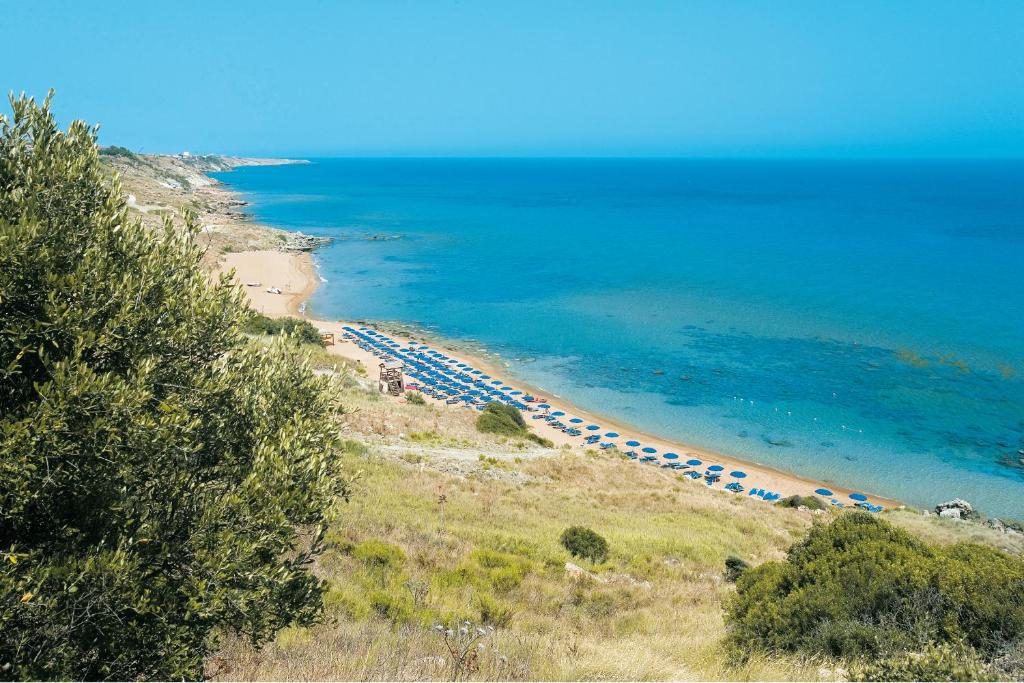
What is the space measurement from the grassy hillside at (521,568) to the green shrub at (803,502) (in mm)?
1740

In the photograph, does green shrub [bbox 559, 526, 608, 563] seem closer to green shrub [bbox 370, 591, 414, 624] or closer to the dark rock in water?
green shrub [bbox 370, 591, 414, 624]

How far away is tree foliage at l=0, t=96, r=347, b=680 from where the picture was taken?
19.7ft

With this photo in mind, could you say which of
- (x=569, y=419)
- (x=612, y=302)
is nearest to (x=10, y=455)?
(x=569, y=419)

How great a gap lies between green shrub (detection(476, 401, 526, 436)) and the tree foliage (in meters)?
26.5

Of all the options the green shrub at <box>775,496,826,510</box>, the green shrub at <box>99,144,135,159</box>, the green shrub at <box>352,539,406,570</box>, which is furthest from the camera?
the green shrub at <box>99,144,135,159</box>

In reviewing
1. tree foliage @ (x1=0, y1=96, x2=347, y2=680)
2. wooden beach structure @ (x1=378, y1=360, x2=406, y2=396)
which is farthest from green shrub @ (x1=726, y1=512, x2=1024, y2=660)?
wooden beach structure @ (x1=378, y1=360, x2=406, y2=396)

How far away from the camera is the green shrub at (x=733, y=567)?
16891 mm

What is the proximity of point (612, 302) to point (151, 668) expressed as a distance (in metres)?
65.4

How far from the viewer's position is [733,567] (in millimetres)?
17219

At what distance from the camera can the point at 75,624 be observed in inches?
234

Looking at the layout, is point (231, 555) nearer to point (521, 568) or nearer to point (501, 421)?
point (521, 568)

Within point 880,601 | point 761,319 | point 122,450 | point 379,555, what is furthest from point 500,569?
point 761,319

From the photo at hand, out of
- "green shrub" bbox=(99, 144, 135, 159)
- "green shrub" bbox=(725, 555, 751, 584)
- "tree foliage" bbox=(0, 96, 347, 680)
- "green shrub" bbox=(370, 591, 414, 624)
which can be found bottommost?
"green shrub" bbox=(725, 555, 751, 584)

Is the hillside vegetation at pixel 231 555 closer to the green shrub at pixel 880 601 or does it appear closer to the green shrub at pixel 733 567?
the green shrub at pixel 880 601
